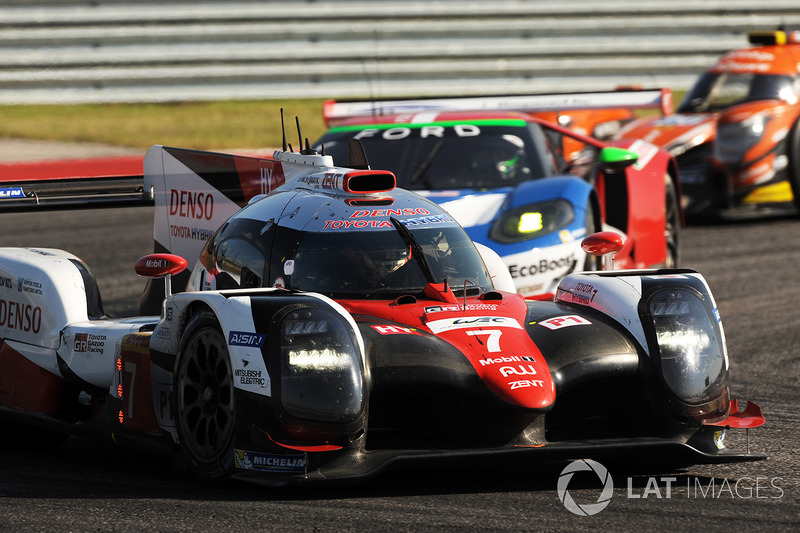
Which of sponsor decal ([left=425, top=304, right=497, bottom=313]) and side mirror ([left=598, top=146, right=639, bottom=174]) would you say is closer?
sponsor decal ([left=425, top=304, right=497, bottom=313])

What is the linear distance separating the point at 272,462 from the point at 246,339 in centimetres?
47

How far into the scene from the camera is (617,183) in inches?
434

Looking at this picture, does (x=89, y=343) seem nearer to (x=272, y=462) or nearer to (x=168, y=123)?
(x=272, y=462)

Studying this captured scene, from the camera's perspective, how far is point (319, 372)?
523 centimetres

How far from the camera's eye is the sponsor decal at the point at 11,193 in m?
7.42

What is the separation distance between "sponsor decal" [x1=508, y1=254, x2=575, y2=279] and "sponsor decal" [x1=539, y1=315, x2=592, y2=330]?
2.97 m

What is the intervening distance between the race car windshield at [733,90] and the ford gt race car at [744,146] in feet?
0.04

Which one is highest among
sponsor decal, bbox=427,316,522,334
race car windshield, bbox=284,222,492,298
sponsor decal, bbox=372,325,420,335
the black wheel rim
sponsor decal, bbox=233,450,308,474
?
race car windshield, bbox=284,222,492,298

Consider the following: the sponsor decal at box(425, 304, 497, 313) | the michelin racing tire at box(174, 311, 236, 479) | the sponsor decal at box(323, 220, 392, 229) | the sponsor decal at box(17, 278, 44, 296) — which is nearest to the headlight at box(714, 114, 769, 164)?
the sponsor decal at box(323, 220, 392, 229)

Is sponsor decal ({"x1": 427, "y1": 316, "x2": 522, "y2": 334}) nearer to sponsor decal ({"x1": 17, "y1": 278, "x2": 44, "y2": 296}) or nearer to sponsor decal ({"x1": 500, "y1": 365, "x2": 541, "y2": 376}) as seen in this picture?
sponsor decal ({"x1": 500, "y1": 365, "x2": 541, "y2": 376})

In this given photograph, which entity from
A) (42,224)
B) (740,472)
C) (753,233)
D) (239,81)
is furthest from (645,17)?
(740,472)

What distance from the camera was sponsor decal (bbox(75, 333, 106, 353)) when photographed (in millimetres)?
6379

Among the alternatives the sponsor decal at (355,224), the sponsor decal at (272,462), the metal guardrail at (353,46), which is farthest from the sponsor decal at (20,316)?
the metal guardrail at (353,46)

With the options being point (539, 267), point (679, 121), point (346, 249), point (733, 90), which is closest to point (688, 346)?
point (346, 249)
